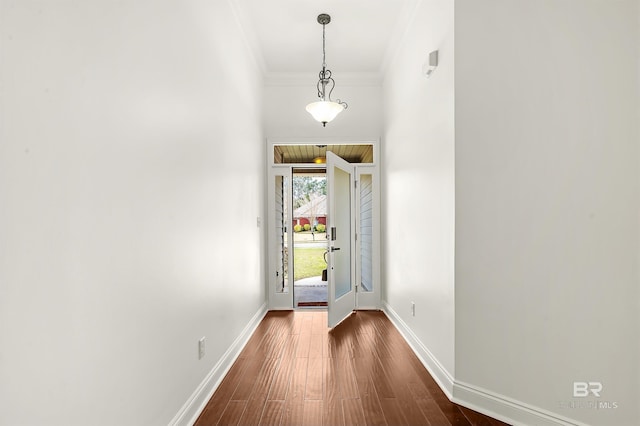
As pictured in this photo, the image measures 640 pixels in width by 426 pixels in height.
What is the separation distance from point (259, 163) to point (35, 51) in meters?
3.44

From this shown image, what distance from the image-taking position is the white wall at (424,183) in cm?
246

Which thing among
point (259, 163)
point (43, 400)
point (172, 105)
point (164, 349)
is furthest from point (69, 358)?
point (259, 163)

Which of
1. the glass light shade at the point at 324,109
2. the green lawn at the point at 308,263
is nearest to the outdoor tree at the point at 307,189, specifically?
the green lawn at the point at 308,263

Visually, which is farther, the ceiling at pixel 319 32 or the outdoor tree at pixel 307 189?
the outdoor tree at pixel 307 189

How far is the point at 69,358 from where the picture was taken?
1124 millimetres

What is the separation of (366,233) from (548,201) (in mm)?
2880

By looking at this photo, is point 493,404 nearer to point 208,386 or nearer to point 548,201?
point 548,201

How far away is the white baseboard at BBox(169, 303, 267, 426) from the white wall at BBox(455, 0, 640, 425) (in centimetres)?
169

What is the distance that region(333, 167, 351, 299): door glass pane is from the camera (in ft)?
14.3

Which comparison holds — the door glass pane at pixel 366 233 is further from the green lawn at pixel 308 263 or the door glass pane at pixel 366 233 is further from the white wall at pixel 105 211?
the green lawn at pixel 308 263

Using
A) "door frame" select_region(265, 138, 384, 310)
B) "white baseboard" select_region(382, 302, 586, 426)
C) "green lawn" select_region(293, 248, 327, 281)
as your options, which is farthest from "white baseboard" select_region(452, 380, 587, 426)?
"green lawn" select_region(293, 248, 327, 281)

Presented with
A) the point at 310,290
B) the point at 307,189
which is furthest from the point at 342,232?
the point at 307,189

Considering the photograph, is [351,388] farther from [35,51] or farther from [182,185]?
[35,51]

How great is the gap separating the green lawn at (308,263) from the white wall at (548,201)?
642 cm
